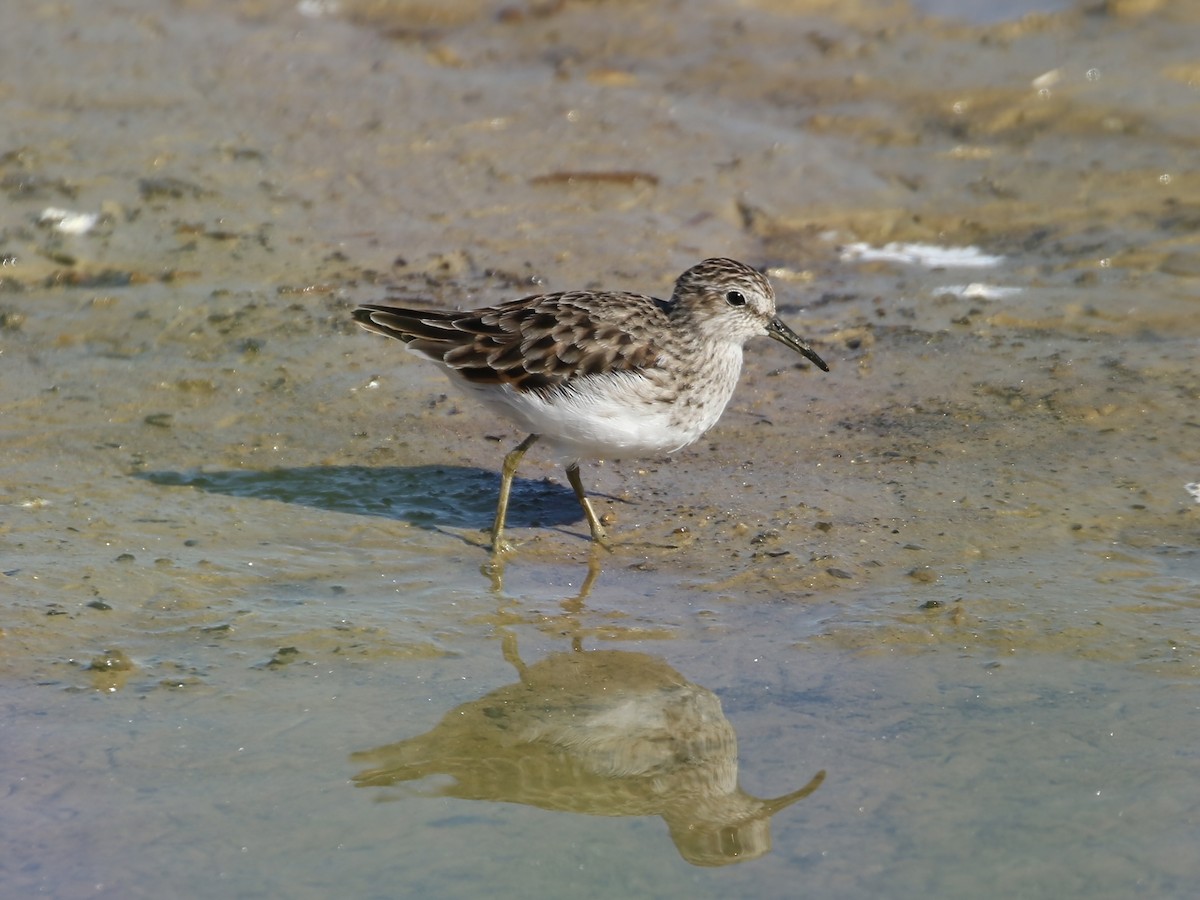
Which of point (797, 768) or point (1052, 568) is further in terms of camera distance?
point (1052, 568)

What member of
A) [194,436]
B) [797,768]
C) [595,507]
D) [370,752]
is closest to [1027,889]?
[797,768]

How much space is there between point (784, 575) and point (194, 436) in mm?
3392

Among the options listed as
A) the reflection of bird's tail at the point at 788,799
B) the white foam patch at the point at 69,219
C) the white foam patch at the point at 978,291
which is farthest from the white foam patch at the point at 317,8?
the reflection of bird's tail at the point at 788,799

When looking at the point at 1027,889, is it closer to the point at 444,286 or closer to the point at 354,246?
the point at 444,286

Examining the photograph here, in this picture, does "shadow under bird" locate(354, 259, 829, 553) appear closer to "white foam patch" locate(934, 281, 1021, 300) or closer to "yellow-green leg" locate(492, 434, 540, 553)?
"yellow-green leg" locate(492, 434, 540, 553)

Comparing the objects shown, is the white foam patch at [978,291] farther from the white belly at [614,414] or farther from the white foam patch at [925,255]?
the white belly at [614,414]

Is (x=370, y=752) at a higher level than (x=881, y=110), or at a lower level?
lower

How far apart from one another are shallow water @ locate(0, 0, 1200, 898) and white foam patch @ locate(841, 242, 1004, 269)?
6 cm

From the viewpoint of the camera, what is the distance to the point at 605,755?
568 cm

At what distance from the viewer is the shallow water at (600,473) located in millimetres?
5270

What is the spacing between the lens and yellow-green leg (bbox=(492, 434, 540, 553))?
7.50 m

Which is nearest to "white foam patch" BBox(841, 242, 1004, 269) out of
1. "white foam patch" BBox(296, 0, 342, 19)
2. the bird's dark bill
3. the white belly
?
the bird's dark bill

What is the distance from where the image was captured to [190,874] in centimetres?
495

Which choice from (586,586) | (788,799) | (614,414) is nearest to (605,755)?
(788,799)
